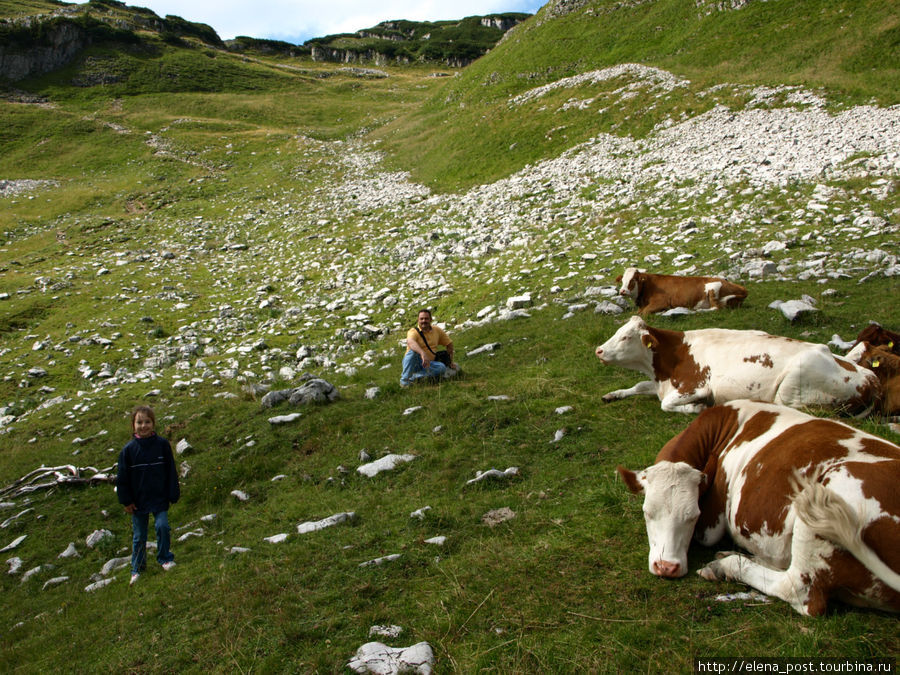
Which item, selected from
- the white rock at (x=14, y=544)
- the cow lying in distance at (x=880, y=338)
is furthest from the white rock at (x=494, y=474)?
the white rock at (x=14, y=544)

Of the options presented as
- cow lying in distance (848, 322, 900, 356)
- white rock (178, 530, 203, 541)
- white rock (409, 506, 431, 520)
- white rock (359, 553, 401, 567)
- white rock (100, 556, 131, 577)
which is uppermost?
cow lying in distance (848, 322, 900, 356)

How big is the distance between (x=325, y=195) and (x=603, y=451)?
29719 millimetres

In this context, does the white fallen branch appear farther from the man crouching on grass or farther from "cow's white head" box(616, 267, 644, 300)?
"cow's white head" box(616, 267, 644, 300)

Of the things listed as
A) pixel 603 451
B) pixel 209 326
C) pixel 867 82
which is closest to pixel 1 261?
pixel 209 326

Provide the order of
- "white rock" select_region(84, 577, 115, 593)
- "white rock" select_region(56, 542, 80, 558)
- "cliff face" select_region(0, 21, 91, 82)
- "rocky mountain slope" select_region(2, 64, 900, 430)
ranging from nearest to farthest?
"white rock" select_region(84, 577, 115, 593) < "white rock" select_region(56, 542, 80, 558) < "rocky mountain slope" select_region(2, 64, 900, 430) < "cliff face" select_region(0, 21, 91, 82)

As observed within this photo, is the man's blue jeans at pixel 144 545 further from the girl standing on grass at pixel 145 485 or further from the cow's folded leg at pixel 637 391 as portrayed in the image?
the cow's folded leg at pixel 637 391

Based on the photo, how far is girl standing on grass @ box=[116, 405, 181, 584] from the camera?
260 inches

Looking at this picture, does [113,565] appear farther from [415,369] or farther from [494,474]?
[415,369]

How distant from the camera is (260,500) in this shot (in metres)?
8.05

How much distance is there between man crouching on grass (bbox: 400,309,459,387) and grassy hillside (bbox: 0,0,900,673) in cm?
43

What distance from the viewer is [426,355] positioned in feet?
35.0

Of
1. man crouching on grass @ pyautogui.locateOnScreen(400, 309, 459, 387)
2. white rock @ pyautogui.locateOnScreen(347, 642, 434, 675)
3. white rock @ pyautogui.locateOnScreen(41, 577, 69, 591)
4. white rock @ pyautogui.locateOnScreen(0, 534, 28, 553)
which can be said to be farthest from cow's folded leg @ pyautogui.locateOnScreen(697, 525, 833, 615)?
white rock @ pyautogui.locateOnScreen(0, 534, 28, 553)

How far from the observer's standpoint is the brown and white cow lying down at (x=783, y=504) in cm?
364

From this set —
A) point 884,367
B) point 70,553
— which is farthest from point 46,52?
point 884,367
